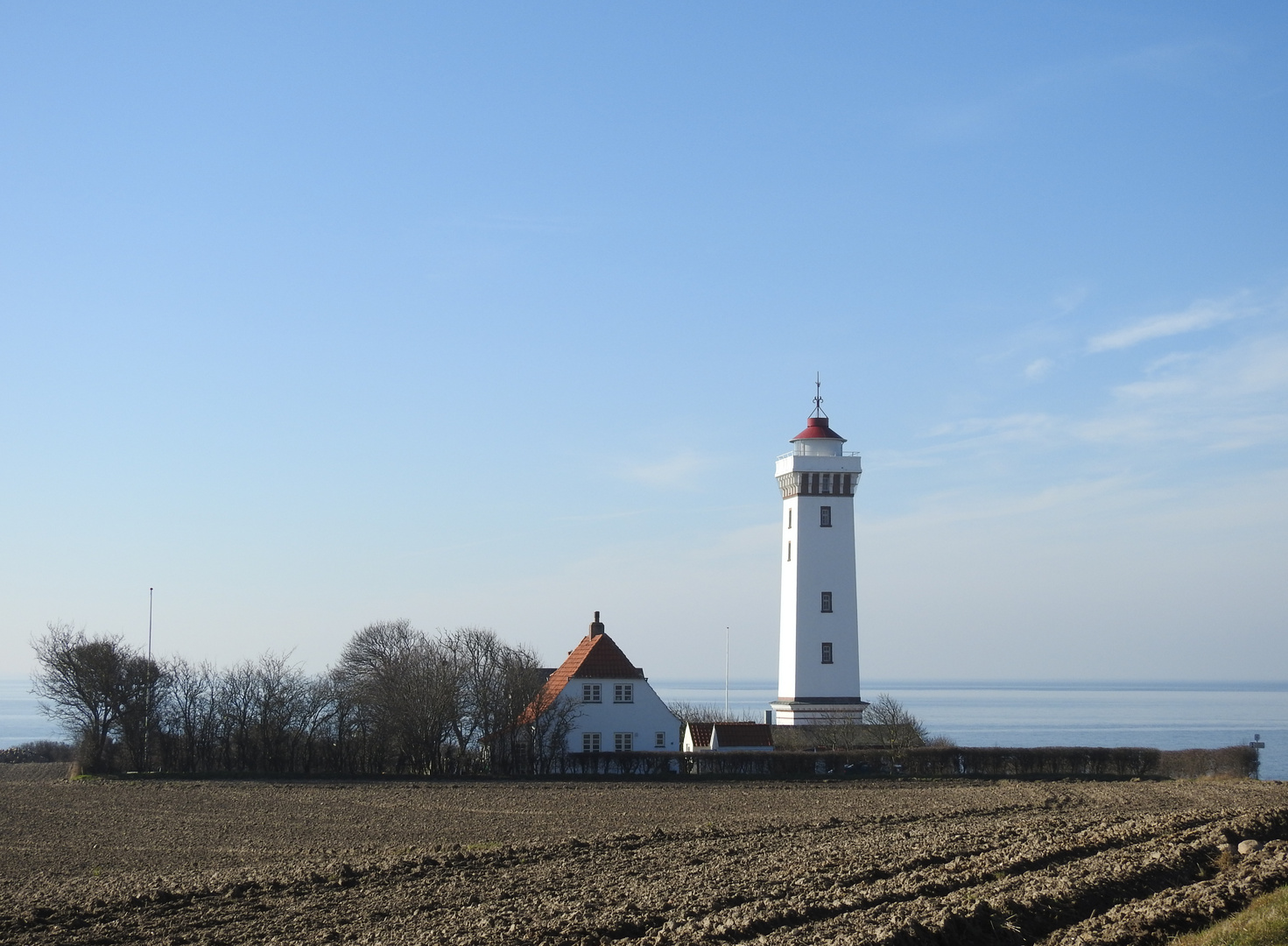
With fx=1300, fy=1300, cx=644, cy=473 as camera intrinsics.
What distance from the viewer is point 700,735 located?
52250mm

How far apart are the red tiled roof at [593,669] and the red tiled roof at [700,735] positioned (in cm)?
462

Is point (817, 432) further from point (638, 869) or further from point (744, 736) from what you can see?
point (638, 869)

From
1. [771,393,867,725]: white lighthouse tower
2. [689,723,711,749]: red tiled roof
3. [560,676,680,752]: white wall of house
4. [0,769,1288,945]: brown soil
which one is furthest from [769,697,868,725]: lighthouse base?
[0,769,1288,945]: brown soil

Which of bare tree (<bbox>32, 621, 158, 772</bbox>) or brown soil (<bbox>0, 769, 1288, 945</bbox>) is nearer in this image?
brown soil (<bbox>0, 769, 1288, 945</bbox>)

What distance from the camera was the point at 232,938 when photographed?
48.4 ft

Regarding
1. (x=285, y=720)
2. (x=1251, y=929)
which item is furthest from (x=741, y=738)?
(x=1251, y=929)

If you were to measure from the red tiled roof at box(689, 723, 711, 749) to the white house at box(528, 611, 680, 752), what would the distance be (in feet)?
9.17

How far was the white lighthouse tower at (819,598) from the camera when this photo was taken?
162ft

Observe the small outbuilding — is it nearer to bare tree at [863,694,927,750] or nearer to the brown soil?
bare tree at [863,694,927,750]

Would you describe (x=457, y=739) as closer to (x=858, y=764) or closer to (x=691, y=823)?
(x=858, y=764)

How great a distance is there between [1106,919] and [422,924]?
307 inches

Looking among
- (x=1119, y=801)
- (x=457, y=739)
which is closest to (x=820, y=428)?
(x=457, y=739)

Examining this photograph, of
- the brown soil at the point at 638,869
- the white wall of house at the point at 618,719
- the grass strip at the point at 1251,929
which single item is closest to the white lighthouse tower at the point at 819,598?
the white wall of house at the point at 618,719

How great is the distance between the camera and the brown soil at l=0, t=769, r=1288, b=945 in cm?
1469
